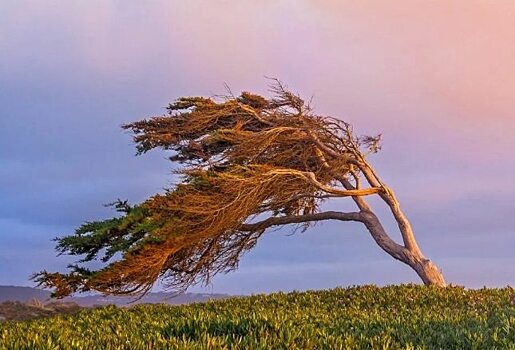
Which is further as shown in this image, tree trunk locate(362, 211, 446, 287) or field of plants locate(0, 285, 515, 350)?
tree trunk locate(362, 211, 446, 287)

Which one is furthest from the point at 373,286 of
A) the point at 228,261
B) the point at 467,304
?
the point at 228,261

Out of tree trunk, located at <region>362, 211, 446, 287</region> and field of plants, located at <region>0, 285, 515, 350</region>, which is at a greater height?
tree trunk, located at <region>362, 211, 446, 287</region>

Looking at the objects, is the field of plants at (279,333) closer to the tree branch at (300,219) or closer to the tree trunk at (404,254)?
the tree trunk at (404,254)

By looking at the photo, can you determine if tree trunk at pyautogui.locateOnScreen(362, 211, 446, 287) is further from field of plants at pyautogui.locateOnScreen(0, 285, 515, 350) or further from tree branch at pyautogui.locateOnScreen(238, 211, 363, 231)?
field of plants at pyautogui.locateOnScreen(0, 285, 515, 350)

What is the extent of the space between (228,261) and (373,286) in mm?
5915

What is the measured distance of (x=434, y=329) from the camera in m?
10.2

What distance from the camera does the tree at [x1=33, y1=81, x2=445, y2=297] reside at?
20156 millimetres

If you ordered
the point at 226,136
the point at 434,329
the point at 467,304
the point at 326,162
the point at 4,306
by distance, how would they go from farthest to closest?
the point at 326,162 → the point at 226,136 → the point at 4,306 → the point at 467,304 → the point at 434,329

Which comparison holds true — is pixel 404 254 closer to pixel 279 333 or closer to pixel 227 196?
pixel 227 196

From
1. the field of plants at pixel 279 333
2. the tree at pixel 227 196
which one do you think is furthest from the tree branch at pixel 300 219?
the field of plants at pixel 279 333

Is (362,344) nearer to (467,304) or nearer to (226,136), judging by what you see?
(467,304)

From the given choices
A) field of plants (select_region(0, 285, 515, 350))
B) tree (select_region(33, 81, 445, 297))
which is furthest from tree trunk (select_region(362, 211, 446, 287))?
field of plants (select_region(0, 285, 515, 350))

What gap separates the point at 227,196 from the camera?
70.9ft

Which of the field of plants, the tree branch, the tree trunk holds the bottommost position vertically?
the field of plants
